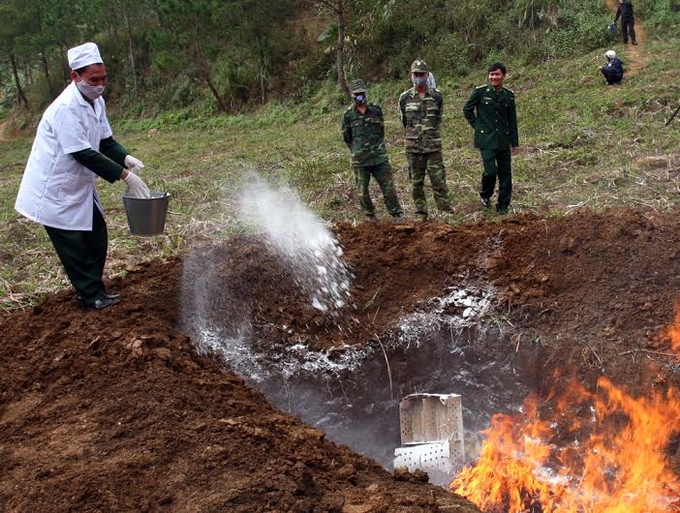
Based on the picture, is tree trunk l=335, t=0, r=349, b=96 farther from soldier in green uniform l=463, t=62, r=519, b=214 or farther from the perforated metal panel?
the perforated metal panel

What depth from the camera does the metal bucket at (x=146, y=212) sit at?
4.31 metres

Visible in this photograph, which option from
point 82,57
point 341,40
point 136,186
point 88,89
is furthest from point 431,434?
point 341,40

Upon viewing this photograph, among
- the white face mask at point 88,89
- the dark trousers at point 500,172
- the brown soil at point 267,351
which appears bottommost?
the brown soil at point 267,351

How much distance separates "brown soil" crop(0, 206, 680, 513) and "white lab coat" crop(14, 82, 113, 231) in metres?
0.78

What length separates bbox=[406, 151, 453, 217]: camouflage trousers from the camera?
658 cm

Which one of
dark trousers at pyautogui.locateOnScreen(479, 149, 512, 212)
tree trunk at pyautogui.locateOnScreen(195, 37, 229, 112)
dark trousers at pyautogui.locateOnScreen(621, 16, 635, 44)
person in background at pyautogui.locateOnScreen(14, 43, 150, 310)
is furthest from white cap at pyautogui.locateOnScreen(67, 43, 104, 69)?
tree trunk at pyautogui.locateOnScreen(195, 37, 229, 112)

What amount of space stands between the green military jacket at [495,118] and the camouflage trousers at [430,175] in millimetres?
503

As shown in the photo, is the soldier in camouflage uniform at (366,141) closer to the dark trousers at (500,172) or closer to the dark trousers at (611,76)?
the dark trousers at (500,172)

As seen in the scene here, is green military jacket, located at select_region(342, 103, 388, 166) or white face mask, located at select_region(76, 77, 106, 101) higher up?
white face mask, located at select_region(76, 77, 106, 101)

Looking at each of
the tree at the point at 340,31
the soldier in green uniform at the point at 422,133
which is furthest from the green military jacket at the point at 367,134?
the tree at the point at 340,31

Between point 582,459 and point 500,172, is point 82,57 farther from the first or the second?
point 500,172

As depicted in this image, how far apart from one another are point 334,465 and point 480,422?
167 cm

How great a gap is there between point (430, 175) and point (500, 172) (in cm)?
75

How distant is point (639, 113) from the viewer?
9867 millimetres
